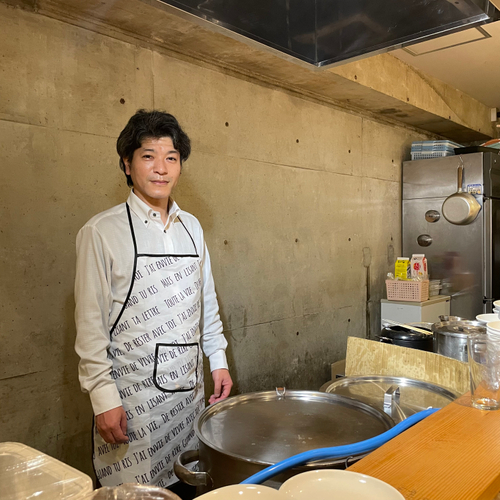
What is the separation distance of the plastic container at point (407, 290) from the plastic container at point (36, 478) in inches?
146

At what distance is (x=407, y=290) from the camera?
4012mm

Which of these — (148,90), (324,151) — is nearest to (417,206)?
(324,151)

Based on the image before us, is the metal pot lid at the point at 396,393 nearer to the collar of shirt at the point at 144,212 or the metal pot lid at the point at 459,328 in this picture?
the metal pot lid at the point at 459,328

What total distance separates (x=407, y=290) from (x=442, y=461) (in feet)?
10.9

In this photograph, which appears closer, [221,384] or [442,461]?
[442,461]

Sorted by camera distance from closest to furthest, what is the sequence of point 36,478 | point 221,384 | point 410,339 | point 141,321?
point 36,478 < point 141,321 < point 221,384 < point 410,339

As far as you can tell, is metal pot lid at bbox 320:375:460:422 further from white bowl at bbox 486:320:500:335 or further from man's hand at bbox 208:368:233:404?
man's hand at bbox 208:368:233:404

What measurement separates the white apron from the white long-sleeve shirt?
0.12 feet

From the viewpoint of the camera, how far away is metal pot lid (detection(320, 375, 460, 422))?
129cm

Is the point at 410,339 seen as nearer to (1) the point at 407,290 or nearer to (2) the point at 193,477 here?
(2) the point at 193,477

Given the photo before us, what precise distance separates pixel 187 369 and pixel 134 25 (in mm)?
1775

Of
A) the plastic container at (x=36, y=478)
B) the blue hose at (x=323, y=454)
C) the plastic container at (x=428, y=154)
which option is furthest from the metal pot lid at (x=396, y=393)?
the plastic container at (x=428, y=154)

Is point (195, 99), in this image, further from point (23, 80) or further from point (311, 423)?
point (311, 423)

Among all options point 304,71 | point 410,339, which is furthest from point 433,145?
point 410,339
